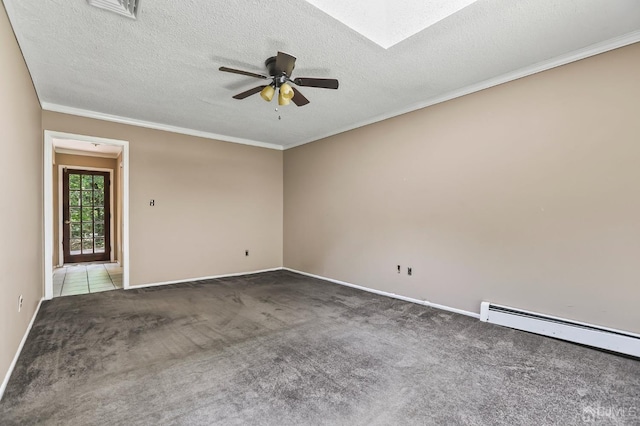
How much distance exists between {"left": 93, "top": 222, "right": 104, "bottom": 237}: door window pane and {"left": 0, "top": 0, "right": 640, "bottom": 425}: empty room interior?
2498 millimetres

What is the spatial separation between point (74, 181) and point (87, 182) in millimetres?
234

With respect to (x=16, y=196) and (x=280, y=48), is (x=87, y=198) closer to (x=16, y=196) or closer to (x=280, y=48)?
(x=16, y=196)

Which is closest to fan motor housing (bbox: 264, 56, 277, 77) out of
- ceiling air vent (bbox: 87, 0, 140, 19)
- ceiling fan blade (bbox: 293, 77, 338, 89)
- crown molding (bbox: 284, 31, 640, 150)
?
ceiling fan blade (bbox: 293, 77, 338, 89)

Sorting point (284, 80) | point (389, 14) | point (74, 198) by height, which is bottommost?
point (74, 198)

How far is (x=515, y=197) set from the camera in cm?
310

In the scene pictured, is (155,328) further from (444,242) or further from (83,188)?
(83,188)

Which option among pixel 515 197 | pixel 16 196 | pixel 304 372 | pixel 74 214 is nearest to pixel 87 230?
pixel 74 214

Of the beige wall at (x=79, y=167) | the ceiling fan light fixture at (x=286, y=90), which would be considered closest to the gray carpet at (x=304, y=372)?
the ceiling fan light fixture at (x=286, y=90)

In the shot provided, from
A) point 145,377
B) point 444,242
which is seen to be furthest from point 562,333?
point 145,377

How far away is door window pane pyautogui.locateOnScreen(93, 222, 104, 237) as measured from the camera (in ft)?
23.2

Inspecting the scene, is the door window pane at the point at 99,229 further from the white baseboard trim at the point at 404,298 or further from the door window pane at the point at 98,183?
the white baseboard trim at the point at 404,298

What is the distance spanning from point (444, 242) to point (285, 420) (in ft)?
9.10

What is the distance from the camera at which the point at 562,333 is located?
2.74 meters

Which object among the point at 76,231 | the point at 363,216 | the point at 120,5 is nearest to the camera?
the point at 120,5
